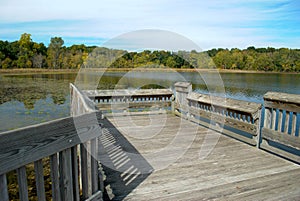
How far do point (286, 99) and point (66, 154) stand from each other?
10.8ft

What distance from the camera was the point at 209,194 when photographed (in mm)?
2756

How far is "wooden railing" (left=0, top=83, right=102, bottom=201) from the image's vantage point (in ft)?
4.82

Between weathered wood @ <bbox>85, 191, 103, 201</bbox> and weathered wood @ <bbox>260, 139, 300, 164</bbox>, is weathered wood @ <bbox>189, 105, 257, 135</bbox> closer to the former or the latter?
weathered wood @ <bbox>260, 139, 300, 164</bbox>

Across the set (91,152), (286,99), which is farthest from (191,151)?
(91,152)

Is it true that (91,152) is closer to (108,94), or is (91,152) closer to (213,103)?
(213,103)

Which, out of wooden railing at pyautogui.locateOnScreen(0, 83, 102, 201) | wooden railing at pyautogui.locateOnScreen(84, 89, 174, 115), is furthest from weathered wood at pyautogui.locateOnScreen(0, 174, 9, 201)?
wooden railing at pyautogui.locateOnScreen(84, 89, 174, 115)

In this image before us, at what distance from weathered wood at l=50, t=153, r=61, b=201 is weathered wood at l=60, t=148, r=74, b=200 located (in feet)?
0.24

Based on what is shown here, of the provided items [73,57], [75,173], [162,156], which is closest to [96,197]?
[75,173]

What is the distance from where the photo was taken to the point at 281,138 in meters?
3.88

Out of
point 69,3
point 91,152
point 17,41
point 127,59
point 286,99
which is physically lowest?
point 91,152

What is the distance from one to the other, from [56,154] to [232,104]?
3671 millimetres

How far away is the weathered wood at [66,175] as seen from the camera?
1941mm

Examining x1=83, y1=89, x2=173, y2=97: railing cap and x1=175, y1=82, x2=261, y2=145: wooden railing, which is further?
x1=83, y1=89, x2=173, y2=97: railing cap

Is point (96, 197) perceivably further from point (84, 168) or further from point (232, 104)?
point (232, 104)
